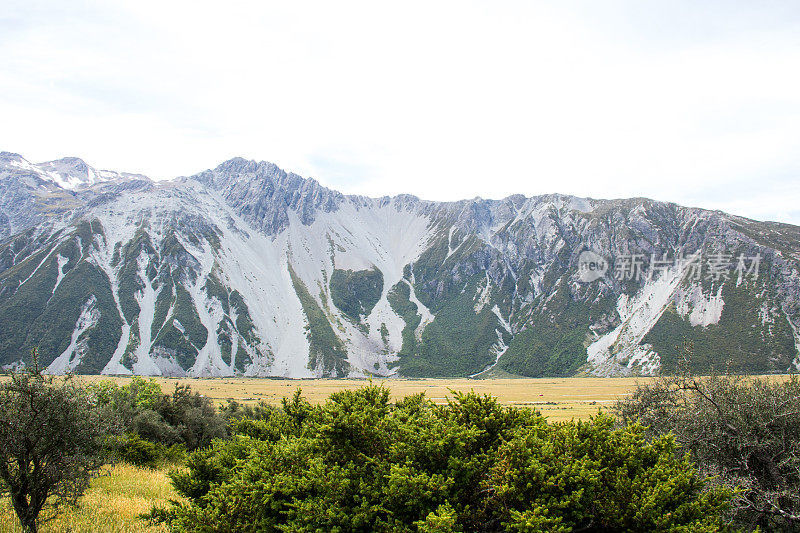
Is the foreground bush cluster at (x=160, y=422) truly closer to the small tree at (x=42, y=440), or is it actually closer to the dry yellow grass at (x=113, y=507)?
the dry yellow grass at (x=113, y=507)

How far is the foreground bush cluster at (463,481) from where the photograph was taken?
36.3 feet

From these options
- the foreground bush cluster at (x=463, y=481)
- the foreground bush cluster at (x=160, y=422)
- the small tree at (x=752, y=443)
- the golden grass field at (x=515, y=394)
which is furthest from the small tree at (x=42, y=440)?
the golden grass field at (x=515, y=394)

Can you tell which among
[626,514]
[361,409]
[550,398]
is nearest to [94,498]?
[361,409]

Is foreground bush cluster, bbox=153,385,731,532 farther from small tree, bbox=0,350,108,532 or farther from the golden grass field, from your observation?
the golden grass field

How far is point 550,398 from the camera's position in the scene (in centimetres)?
11600

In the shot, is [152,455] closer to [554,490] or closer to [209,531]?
[209,531]

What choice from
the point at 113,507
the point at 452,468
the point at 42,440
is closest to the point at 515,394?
the point at 113,507

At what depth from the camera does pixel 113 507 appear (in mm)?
19062

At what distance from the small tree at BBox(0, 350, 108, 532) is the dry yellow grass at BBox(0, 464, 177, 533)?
133cm

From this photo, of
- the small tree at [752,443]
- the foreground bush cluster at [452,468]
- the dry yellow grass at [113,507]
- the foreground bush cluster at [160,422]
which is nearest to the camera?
the foreground bush cluster at [452,468]

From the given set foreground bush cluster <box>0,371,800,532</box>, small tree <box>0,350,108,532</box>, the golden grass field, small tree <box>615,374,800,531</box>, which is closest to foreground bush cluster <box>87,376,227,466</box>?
foreground bush cluster <box>0,371,800,532</box>

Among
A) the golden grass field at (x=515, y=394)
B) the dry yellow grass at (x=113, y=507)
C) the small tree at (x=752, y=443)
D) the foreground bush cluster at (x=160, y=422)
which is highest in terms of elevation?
the small tree at (x=752, y=443)

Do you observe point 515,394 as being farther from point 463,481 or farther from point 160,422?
point 463,481

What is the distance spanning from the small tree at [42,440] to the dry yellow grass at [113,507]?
133 centimetres
